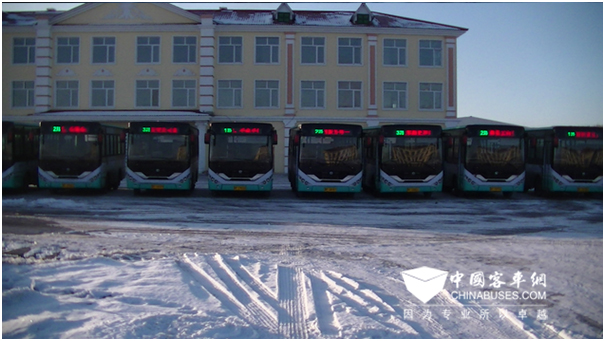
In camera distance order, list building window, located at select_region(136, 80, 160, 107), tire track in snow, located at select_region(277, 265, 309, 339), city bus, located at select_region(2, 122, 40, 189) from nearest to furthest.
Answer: tire track in snow, located at select_region(277, 265, 309, 339) < city bus, located at select_region(2, 122, 40, 189) < building window, located at select_region(136, 80, 160, 107)

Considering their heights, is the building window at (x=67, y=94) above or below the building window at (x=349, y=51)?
below

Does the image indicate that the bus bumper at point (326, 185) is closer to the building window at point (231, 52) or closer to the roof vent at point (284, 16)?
the building window at point (231, 52)

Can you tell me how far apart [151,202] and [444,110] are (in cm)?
2197

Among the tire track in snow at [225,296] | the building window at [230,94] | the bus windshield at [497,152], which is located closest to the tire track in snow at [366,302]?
the tire track in snow at [225,296]

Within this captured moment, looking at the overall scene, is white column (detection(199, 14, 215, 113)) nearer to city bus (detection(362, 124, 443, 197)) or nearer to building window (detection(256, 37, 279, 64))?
building window (detection(256, 37, 279, 64))

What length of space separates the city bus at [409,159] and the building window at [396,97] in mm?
14451

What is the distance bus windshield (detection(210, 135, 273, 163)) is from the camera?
20078 millimetres

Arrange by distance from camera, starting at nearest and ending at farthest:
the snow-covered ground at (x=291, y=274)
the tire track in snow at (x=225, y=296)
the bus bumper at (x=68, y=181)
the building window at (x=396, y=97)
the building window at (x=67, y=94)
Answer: the snow-covered ground at (x=291, y=274)
the tire track in snow at (x=225, y=296)
the bus bumper at (x=68, y=181)
the building window at (x=67, y=94)
the building window at (x=396, y=97)

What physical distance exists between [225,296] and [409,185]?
14.1 meters

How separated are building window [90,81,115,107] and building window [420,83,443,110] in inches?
747

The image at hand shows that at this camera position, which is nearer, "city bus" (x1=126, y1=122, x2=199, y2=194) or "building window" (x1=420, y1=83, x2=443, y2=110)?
"city bus" (x1=126, y1=122, x2=199, y2=194)

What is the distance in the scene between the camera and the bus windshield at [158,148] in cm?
2020

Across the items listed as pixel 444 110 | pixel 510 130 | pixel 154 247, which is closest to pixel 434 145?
pixel 510 130

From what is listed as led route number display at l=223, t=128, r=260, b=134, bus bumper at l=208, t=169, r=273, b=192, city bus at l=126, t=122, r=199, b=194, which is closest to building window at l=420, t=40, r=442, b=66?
led route number display at l=223, t=128, r=260, b=134
